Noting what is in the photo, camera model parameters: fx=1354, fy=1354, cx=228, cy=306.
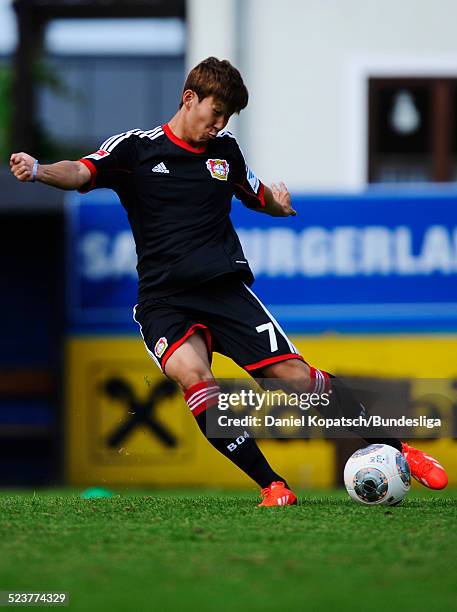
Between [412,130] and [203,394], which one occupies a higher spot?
[412,130]

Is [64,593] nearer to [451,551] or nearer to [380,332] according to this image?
[451,551]

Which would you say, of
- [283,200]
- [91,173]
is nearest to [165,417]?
[283,200]

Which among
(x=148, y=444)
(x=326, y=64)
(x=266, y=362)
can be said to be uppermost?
(x=326, y=64)

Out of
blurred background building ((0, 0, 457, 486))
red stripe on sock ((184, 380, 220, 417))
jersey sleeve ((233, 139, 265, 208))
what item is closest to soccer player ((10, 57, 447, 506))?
red stripe on sock ((184, 380, 220, 417))

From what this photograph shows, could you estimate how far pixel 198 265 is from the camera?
20.5 ft

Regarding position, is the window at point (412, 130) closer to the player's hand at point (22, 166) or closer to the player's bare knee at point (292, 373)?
the player's bare knee at point (292, 373)

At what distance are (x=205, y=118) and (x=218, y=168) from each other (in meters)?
0.30

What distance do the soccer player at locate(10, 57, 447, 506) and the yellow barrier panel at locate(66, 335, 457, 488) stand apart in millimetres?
6681

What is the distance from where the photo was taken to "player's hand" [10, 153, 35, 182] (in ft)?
19.1

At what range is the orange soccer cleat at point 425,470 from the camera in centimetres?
640

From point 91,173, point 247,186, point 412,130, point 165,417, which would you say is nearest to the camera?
point 91,173

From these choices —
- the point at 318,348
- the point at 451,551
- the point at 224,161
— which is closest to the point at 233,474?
the point at 318,348

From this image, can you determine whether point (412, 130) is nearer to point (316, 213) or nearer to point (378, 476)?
point (316, 213)

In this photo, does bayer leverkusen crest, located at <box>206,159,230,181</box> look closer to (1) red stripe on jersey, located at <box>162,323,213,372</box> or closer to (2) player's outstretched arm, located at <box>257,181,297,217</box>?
(2) player's outstretched arm, located at <box>257,181,297,217</box>
